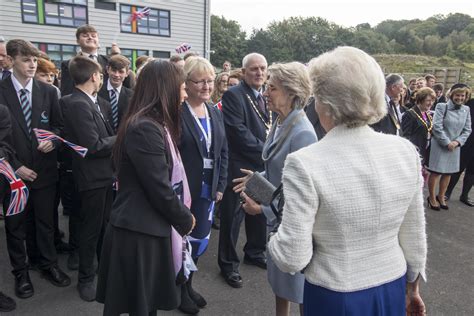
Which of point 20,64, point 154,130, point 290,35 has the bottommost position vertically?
point 154,130

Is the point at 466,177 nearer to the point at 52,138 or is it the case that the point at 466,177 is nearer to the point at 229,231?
the point at 229,231

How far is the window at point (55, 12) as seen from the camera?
16.1 metres

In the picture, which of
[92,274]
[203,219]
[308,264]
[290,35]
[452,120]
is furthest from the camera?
[290,35]

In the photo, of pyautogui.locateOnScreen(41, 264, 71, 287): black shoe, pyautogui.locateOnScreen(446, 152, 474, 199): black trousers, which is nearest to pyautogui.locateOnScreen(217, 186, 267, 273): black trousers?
pyautogui.locateOnScreen(41, 264, 71, 287): black shoe

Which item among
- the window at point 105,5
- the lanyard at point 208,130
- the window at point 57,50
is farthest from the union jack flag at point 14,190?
the window at point 105,5

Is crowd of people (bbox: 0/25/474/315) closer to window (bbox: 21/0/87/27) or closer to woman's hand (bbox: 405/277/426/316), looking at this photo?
woman's hand (bbox: 405/277/426/316)

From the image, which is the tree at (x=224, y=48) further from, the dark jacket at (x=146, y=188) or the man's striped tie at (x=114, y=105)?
the dark jacket at (x=146, y=188)

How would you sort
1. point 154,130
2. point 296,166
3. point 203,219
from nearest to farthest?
point 296,166 < point 154,130 < point 203,219

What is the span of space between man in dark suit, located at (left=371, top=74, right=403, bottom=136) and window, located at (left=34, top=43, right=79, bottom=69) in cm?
1558

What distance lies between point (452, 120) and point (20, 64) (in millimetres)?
6438

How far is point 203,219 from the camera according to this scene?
318 centimetres

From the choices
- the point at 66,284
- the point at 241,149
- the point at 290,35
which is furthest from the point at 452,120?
the point at 290,35

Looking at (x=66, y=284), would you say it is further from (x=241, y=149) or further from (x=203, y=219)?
(x=241, y=149)

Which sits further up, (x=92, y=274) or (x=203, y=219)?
(x=203, y=219)
